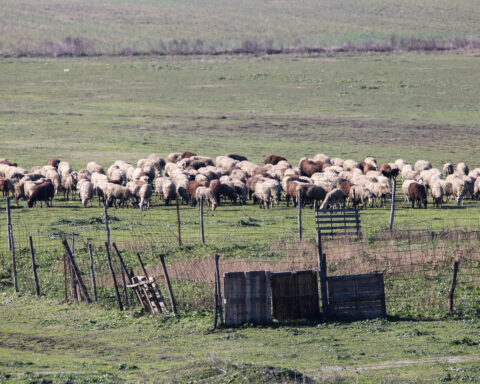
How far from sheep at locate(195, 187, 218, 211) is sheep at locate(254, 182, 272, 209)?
188 cm

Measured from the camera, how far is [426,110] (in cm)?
6925

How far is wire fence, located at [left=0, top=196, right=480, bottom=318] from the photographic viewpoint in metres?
17.7

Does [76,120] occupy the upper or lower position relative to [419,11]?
lower

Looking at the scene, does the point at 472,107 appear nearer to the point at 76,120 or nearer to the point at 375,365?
the point at 76,120

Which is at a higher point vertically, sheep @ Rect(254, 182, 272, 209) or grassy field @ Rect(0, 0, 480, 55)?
grassy field @ Rect(0, 0, 480, 55)

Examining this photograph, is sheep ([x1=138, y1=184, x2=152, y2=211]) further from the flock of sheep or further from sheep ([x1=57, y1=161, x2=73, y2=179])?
sheep ([x1=57, y1=161, x2=73, y2=179])

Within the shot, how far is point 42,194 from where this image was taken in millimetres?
33219

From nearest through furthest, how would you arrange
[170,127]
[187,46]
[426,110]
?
[170,127]
[426,110]
[187,46]

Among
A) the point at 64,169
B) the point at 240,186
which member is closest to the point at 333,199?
the point at 240,186

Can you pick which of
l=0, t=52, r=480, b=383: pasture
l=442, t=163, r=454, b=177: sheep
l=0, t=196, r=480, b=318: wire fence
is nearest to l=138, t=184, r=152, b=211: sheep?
l=0, t=52, r=480, b=383: pasture

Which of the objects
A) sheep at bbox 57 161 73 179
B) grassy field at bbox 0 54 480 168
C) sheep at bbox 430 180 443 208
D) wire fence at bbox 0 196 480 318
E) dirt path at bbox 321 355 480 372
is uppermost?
grassy field at bbox 0 54 480 168

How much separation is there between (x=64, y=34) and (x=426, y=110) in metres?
78.0

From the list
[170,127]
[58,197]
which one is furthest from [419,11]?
[58,197]

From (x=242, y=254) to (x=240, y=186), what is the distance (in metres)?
13.2
